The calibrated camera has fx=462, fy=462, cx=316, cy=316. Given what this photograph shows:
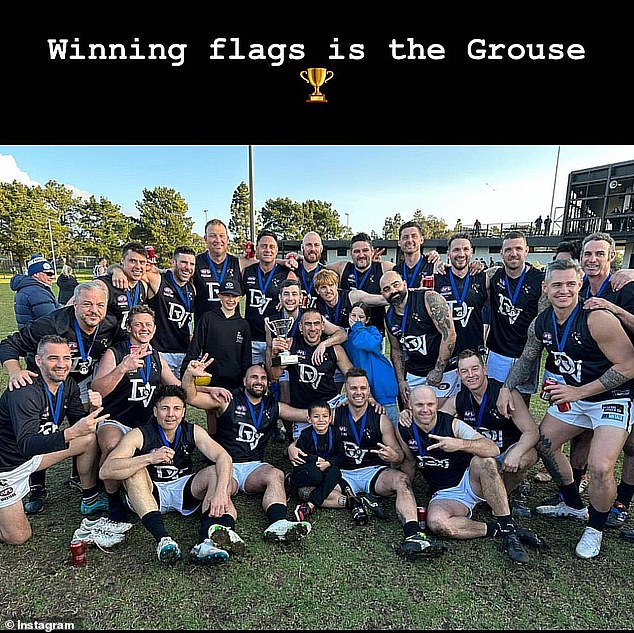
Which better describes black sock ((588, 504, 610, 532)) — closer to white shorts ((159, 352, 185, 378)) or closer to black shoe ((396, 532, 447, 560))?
black shoe ((396, 532, 447, 560))

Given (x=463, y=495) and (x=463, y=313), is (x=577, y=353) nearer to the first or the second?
(x=463, y=313)

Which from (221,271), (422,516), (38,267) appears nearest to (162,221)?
(38,267)

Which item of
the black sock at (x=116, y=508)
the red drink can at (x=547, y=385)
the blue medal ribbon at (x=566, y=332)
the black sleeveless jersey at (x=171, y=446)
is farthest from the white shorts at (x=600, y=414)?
the black sock at (x=116, y=508)

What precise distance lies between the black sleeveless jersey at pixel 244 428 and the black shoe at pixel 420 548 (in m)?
1.47

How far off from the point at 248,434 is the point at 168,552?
117cm

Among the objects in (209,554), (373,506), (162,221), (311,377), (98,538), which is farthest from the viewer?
(162,221)

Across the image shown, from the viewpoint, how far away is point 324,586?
2908mm

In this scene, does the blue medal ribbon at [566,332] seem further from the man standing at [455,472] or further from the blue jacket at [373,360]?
the blue jacket at [373,360]

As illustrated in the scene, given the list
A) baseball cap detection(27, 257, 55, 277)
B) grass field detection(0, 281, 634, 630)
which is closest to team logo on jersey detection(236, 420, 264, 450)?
grass field detection(0, 281, 634, 630)

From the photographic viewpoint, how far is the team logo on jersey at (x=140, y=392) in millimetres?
4000

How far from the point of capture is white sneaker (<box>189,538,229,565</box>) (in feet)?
10.1

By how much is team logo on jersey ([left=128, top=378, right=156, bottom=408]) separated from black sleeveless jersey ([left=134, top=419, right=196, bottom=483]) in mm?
433
